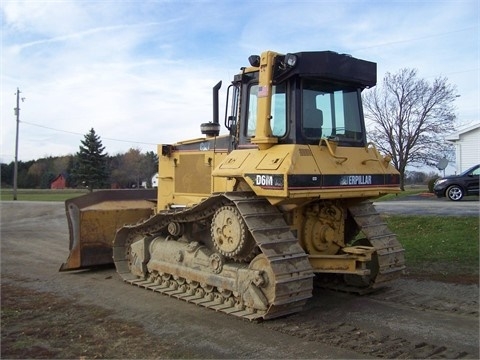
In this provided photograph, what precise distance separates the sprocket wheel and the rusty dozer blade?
362 centimetres

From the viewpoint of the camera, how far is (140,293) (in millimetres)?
8062

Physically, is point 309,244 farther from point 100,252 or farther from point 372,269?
point 100,252

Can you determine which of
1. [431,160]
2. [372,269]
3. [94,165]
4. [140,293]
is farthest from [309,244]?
[94,165]

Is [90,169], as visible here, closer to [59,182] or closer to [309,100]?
[59,182]

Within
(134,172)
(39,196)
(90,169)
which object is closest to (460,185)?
(39,196)

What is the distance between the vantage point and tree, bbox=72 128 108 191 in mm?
60469

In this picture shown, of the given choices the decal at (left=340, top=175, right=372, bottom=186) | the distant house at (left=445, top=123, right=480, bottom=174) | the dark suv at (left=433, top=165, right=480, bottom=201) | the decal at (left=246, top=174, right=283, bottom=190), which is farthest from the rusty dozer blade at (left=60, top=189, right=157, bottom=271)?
the distant house at (left=445, top=123, right=480, bottom=174)

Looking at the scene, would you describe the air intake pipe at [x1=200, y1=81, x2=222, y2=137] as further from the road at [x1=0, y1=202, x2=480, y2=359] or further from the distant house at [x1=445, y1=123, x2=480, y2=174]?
the distant house at [x1=445, y1=123, x2=480, y2=174]

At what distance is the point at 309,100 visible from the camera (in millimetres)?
6711

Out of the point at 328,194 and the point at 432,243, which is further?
the point at 432,243

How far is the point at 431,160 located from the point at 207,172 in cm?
3126

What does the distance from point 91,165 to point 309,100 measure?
56971mm

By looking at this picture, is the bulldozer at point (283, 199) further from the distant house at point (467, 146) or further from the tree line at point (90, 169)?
the tree line at point (90, 169)

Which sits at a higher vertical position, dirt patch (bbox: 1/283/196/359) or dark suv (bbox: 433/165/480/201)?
dark suv (bbox: 433/165/480/201)
